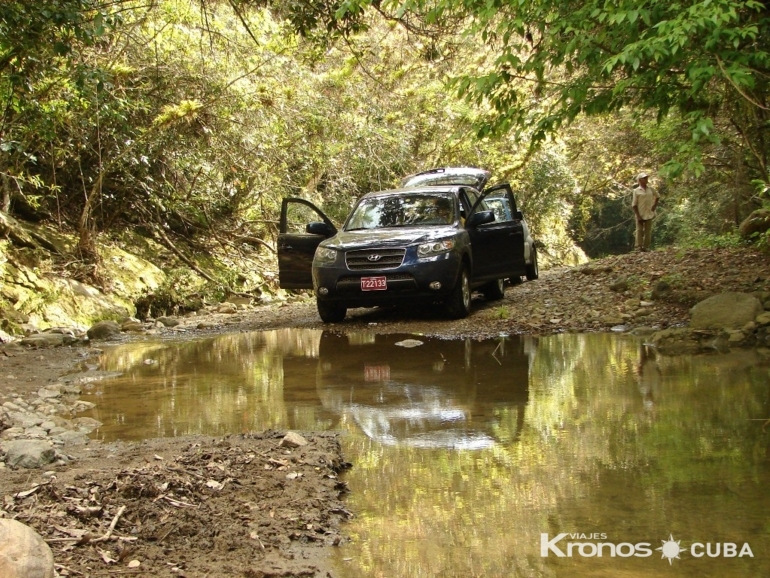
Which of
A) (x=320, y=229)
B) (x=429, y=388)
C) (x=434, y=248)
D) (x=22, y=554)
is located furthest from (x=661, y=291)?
(x=22, y=554)

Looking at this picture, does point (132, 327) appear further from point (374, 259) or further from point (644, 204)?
point (644, 204)

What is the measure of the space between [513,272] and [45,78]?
23.9ft

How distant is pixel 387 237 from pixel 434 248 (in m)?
0.64

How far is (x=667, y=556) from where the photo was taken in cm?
358

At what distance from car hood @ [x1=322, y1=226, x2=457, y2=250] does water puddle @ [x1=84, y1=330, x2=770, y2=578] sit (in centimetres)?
169

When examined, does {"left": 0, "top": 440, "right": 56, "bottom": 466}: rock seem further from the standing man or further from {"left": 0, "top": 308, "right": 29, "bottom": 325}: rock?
the standing man

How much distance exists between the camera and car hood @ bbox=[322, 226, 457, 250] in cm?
1088

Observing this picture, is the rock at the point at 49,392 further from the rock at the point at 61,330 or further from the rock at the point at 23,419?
the rock at the point at 61,330

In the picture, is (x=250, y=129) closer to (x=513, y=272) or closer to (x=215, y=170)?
(x=215, y=170)

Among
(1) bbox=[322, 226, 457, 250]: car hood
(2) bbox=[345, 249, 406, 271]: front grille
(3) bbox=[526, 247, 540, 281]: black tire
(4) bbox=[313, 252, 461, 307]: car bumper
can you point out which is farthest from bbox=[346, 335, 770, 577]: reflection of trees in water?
(3) bbox=[526, 247, 540, 281]: black tire

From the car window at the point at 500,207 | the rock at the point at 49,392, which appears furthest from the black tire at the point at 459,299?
the rock at the point at 49,392

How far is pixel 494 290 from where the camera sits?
13.1m

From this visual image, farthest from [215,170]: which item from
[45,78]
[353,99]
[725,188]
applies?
[725,188]

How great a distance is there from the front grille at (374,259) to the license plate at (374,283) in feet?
0.44
